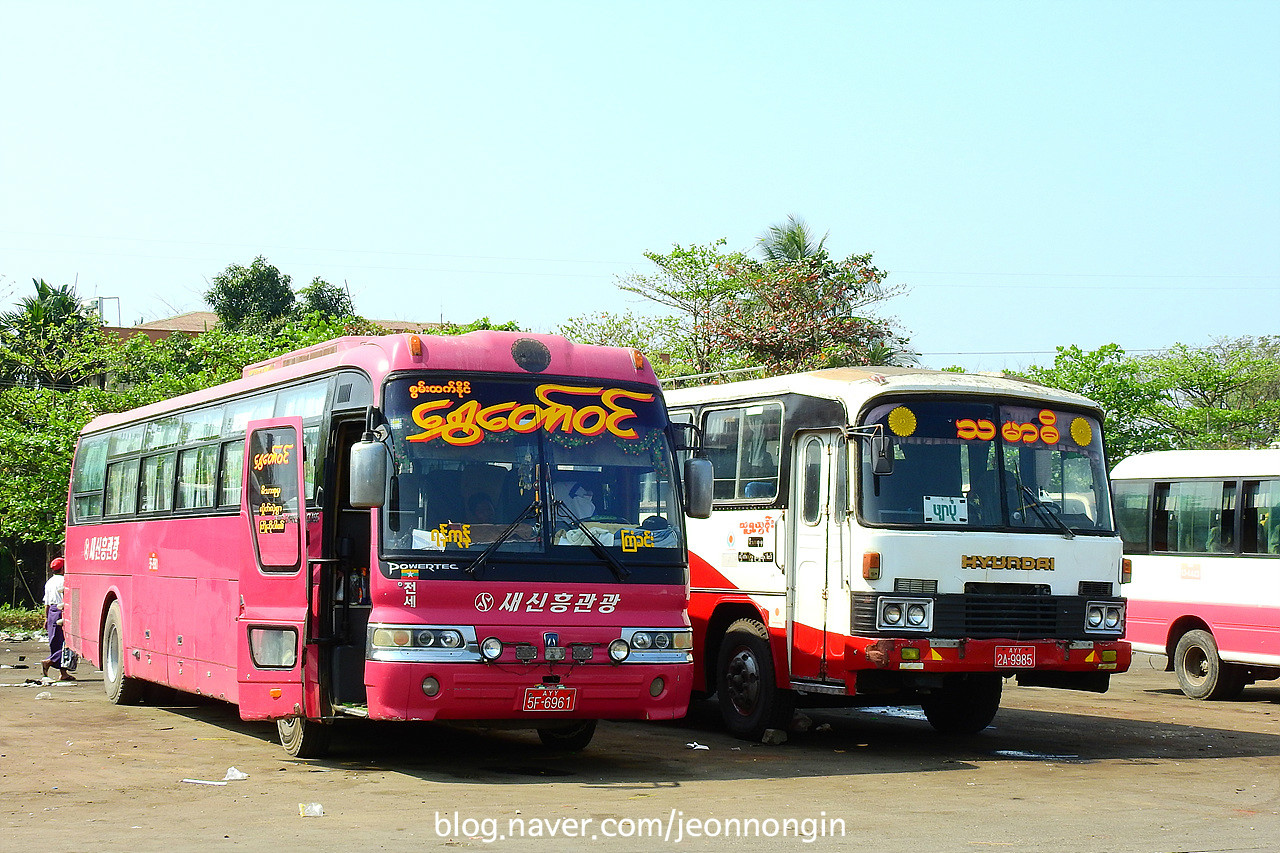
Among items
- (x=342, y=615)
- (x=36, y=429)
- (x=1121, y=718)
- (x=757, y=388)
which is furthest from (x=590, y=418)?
(x=36, y=429)

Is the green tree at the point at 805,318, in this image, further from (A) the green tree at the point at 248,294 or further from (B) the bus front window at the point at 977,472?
(B) the bus front window at the point at 977,472

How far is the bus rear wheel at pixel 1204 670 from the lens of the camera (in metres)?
17.9

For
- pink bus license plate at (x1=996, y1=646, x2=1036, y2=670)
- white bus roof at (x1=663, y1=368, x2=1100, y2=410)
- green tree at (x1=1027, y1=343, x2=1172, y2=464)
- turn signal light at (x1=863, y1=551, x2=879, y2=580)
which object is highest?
green tree at (x1=1027, y1=343, x2=1172, y2=464)

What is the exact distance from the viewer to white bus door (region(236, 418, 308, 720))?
11.2 meters

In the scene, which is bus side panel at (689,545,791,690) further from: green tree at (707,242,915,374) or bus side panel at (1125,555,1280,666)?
green tree at (707,242,915,374)

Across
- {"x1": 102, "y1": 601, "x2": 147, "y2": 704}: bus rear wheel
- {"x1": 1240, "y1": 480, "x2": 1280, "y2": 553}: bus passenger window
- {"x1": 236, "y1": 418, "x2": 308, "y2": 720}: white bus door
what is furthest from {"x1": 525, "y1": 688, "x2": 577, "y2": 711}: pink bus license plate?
{"x1": 1240, "y1": 480, "x2": 1280, "y2": 553}: bus passenger window

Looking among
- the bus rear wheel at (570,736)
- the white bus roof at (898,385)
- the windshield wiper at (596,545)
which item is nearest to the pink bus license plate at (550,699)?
the windshield wiper at (596,545)

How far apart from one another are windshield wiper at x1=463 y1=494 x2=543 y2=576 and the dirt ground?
59.2 inches

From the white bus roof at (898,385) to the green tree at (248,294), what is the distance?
29.5 m

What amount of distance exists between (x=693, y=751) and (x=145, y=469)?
23.1 ft

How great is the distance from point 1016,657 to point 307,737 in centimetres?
566

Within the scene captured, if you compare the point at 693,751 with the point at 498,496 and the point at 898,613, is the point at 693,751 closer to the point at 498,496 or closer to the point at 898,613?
the point at 898,613

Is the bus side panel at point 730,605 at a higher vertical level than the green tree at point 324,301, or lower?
lower

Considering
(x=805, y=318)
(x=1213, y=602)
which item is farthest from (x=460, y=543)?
(x=805, y=318)
